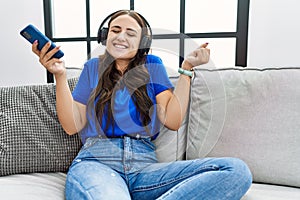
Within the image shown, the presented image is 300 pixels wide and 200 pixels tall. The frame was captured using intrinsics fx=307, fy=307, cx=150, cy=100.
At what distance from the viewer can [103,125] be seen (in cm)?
105

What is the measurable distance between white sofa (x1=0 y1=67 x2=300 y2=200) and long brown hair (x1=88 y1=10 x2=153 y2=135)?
6.9 inches

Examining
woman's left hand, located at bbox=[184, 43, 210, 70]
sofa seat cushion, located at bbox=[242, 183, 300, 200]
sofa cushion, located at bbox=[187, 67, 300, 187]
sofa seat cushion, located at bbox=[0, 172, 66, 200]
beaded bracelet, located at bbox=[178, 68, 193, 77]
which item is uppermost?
woman's left hand, located at bbox=[184, 43, 210, 70]

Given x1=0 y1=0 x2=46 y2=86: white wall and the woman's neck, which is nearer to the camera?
the woman's neck

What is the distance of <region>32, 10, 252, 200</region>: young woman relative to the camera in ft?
2.87

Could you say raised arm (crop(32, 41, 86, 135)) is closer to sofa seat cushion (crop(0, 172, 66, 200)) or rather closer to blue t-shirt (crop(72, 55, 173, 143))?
blue t-shirt (crop(72, 55, 173, 143))

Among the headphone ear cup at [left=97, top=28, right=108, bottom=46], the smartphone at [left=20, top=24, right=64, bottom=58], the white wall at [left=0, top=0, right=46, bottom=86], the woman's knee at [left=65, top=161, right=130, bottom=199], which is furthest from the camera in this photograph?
the white wall at [left=0, top=0, right=46, bottom=86]

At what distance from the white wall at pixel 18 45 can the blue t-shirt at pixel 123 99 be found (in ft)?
3.19

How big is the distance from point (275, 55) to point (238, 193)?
2.92ft

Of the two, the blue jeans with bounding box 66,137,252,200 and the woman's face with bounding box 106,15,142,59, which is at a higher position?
the woman's face with bounding box 106,15,142,59

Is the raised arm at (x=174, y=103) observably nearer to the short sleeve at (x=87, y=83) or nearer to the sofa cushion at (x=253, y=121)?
the sofa cushion at (x=253, y=121)

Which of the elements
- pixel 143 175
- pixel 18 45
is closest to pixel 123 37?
pixel 143 175

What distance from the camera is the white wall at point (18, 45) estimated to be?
1924 mm

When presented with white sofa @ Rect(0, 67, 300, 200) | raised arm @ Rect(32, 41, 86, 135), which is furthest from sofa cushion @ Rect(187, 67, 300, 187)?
raised arm @ Rect(32, 41, 86, 135)

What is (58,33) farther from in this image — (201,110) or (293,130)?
(293,130)
